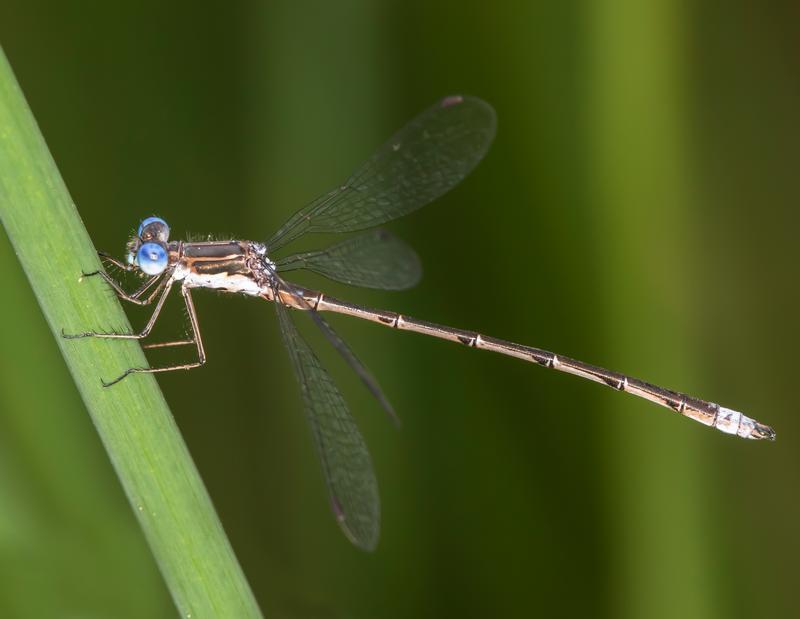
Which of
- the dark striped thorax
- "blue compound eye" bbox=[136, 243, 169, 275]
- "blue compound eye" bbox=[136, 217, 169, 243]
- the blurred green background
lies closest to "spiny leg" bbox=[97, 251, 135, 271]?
"blue compound eye" bbox=[136, 243, 169, 275]

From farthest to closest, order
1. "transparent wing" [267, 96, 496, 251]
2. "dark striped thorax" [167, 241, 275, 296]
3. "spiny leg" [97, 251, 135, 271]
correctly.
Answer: "transparent wing" [267, 96, 496, 251]
"dark striped thorax" [167, 241, 275, 296]
"spiny leg" [97, 251, 135, 271]

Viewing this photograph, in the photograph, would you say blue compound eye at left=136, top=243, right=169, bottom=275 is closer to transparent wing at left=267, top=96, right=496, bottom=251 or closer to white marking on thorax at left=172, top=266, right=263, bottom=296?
white marking on thorax at left=172, top=266, right=263, bottom=296

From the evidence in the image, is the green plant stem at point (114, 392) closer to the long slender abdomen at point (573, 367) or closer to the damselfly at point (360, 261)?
the damselfly at point (360, 261)

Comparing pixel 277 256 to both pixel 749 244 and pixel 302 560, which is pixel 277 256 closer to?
pixel 302 560

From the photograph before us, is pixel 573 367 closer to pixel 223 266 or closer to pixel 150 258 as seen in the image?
pixel 223 266

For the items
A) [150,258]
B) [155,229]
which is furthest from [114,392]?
[155,229]

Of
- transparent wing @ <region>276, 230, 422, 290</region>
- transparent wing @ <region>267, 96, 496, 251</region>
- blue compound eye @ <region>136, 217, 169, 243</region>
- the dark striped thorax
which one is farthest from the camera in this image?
transparent wing @ <region>276, 230, 422, 290</region>

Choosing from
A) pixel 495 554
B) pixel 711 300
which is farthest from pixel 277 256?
pixel 711 300

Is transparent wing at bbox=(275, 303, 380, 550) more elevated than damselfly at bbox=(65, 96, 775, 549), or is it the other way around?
damselfly at bbox=(65, 96, 775, 549)
